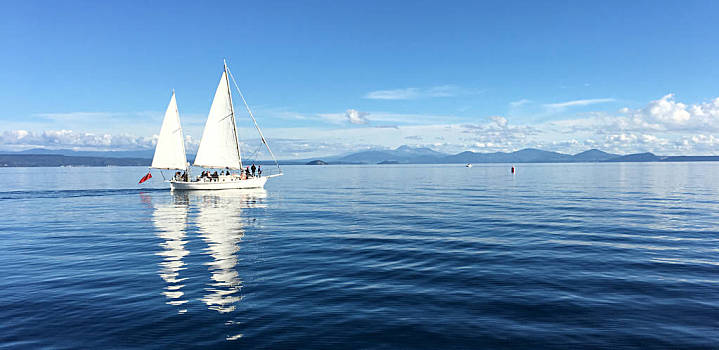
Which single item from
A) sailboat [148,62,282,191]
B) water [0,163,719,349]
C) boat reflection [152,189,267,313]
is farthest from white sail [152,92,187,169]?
water [0,163,719,349]

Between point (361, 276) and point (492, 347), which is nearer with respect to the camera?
point (492, 347)

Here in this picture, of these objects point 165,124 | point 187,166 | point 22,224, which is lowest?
point 22,224

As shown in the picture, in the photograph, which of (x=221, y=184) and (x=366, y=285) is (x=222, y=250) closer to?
(x=366, y=285)

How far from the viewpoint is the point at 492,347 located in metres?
9.55

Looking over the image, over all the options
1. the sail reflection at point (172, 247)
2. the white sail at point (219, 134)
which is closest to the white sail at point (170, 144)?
the white sail at point (219, 134)

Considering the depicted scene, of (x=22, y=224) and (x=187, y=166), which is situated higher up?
(x=187, y=166)

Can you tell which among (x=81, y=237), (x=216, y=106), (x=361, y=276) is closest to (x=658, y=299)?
(x=361, y=276)

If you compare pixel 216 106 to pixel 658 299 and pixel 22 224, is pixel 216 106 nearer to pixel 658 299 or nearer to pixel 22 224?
pixel 22 224

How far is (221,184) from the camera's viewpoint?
2638 inches

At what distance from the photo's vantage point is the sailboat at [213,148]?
6738cm

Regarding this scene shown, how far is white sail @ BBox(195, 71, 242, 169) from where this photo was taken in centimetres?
6794

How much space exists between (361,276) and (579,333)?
7943 mm

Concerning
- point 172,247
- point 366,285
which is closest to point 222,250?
point 172,247

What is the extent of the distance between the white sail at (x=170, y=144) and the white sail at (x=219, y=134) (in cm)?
521
